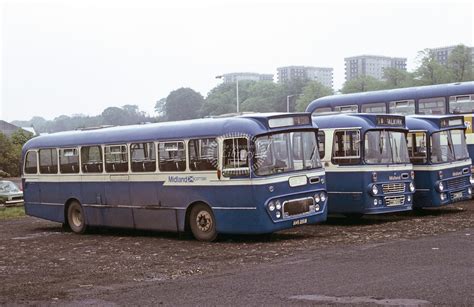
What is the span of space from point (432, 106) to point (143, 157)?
35.8 ft

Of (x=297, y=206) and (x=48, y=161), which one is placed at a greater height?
(x=48, y=161)

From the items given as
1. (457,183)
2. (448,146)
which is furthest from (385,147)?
(457,183)

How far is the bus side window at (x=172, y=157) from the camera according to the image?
1694cm

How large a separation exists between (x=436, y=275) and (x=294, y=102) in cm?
10109

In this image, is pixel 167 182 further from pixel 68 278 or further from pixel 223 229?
pixel 68 278

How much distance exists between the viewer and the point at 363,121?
60.5 ft

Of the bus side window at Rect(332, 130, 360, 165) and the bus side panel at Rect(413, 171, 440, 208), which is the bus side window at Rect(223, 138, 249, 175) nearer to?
the bus side window at Rect(332, 130, 360, 165)

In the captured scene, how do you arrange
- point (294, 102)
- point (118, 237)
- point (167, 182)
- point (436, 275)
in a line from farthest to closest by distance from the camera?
point (294, 102) < point (118, 237) < point (167, 182) < point (436, 275)

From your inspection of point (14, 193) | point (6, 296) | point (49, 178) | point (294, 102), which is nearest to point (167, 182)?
Answer: point (49, 178)

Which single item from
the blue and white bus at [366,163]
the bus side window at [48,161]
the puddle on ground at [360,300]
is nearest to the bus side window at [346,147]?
the blue and white bus at [366,163]

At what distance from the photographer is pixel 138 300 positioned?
963 cm

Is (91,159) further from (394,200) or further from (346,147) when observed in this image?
(394,200)

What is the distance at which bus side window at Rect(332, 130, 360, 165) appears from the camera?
18.4 m

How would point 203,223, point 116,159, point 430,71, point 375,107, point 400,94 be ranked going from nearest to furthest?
point 203,223
point 116,159
point 400,94
point 375,107
point 430,71
